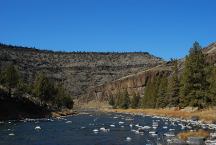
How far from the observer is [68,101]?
193 meters

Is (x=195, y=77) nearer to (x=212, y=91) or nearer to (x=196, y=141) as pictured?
(x=212, y=91)

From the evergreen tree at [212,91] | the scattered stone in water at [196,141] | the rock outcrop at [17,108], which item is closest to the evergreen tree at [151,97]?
the rock outcrop at [17,108]

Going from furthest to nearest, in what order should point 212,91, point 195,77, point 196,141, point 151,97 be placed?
point 151,97 → point 195,77 → point 212,91 → point 196,141

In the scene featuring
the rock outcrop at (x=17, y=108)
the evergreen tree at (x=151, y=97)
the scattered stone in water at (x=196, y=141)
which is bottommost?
the scattered stone in water at (x=196, y=141)

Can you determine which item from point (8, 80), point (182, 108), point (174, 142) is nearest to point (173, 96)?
point (182, 108)

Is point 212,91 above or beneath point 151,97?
beneath

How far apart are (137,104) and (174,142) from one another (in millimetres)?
155896

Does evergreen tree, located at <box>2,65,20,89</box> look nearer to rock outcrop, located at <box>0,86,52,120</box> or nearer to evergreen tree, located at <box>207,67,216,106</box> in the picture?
rock outcrop, located at <box>0,86,52,120</box>

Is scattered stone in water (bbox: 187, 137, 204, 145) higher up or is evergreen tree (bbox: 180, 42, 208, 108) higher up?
evergreen tree (bbox: 180, 42, 208, 108)

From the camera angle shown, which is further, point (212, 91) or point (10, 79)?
point (10, 79)

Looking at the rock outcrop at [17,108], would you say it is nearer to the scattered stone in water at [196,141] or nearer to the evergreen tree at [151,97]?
the evergreen tree at [151,97]

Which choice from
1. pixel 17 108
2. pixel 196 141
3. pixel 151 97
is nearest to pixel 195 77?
pixel 17 108

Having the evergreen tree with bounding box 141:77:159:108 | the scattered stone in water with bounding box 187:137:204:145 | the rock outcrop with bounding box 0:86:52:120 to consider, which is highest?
the evergreen tree with bounding box 141:77:159:108

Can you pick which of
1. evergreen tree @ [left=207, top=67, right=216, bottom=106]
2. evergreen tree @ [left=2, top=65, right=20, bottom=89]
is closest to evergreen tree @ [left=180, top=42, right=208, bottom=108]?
evergreen tree @ [left=207, top=67, right=216, bottom=106]
